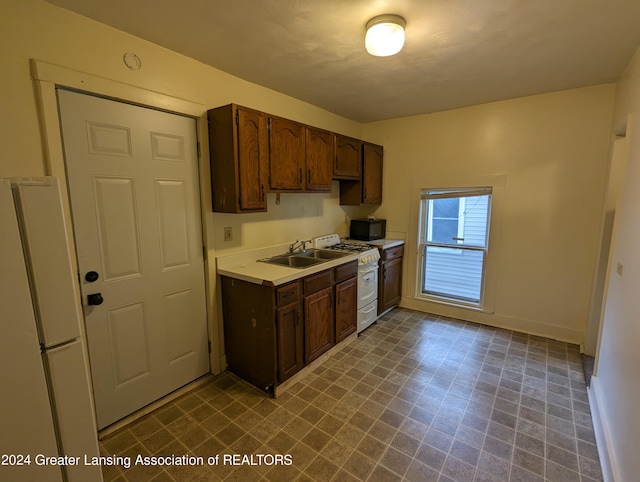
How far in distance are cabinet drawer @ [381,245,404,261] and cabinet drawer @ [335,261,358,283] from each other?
67 cm

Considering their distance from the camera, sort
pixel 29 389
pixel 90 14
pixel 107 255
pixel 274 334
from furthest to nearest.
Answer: pixel 274 334
pixel 107 255
pixel 90 14
pixel 29 389

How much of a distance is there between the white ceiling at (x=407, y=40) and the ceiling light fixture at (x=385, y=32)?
0.04 metres

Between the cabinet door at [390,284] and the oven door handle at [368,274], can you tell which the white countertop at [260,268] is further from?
the cabinet door at [390,284]

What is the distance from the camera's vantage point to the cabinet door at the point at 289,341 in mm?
2260

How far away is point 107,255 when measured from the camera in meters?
1.90

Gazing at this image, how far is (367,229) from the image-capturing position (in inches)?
152

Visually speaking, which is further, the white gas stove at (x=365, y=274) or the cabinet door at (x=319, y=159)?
the white gas stove at (x=365, y=274)

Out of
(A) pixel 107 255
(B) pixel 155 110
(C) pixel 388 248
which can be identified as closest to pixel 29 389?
(A) pixel 107 255

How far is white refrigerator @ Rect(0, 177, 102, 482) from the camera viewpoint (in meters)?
0.88

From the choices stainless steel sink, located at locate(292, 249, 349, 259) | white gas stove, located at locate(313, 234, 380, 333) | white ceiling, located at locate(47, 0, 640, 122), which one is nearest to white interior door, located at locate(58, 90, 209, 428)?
white ceiling, located at locate(47, 0, 640, 122)

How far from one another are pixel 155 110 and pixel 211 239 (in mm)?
1000

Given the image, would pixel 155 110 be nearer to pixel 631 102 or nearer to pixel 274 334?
pixel 274 334

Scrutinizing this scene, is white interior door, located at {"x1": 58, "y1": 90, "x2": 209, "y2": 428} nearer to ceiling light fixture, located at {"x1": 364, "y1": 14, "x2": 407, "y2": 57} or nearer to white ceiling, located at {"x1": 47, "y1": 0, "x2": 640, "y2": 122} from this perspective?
white ceiling, located at {"x1": 47, "y1": 0, "x2": 640, "y2": 122}

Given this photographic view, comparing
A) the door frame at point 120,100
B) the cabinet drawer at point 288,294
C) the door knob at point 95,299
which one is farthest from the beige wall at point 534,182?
the door knob at point 95,299
